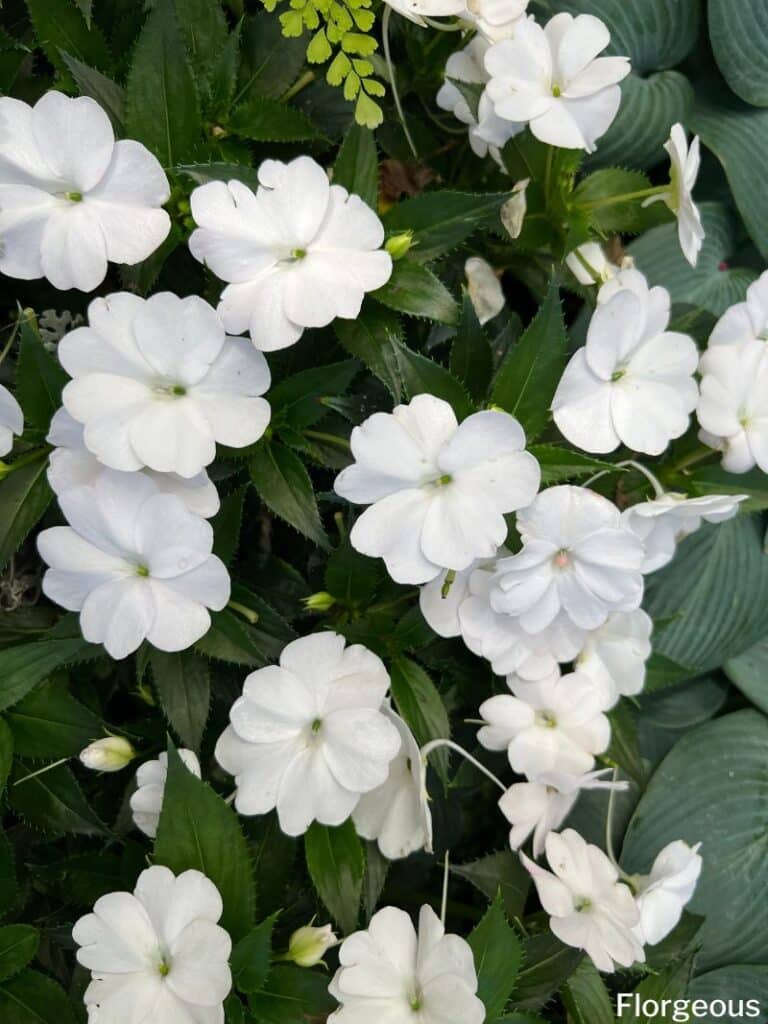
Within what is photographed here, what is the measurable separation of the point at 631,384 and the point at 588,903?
1.57ft

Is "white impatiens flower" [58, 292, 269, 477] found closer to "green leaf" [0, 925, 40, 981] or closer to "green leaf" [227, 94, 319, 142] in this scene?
"green leaf" [227, 94, 319, 142]

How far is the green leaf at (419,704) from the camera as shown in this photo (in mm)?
821

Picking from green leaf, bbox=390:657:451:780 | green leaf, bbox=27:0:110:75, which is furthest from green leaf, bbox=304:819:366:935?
green leaf, bbox=27:0:110:75

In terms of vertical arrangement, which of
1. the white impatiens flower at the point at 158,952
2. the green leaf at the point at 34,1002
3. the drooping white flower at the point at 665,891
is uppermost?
the white impatiens flower at the point at 158,952

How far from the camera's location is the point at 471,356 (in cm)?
83

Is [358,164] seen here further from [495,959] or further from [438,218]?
[495,959]

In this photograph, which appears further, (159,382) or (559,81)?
(559,81)

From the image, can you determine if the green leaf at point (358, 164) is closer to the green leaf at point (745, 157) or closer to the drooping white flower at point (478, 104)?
the drooping white flower at point (478, 104)

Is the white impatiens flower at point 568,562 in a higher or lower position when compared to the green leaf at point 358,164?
lower

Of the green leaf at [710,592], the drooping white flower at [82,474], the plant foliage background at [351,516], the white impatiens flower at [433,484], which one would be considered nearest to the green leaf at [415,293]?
the plant foliage background at [351,516]

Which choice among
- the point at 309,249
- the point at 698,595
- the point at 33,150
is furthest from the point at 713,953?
the point at 33,150

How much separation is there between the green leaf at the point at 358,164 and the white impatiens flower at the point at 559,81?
0.11m

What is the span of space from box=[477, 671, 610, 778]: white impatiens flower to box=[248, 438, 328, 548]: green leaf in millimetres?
250

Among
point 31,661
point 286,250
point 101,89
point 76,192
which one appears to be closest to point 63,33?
point 101,89
